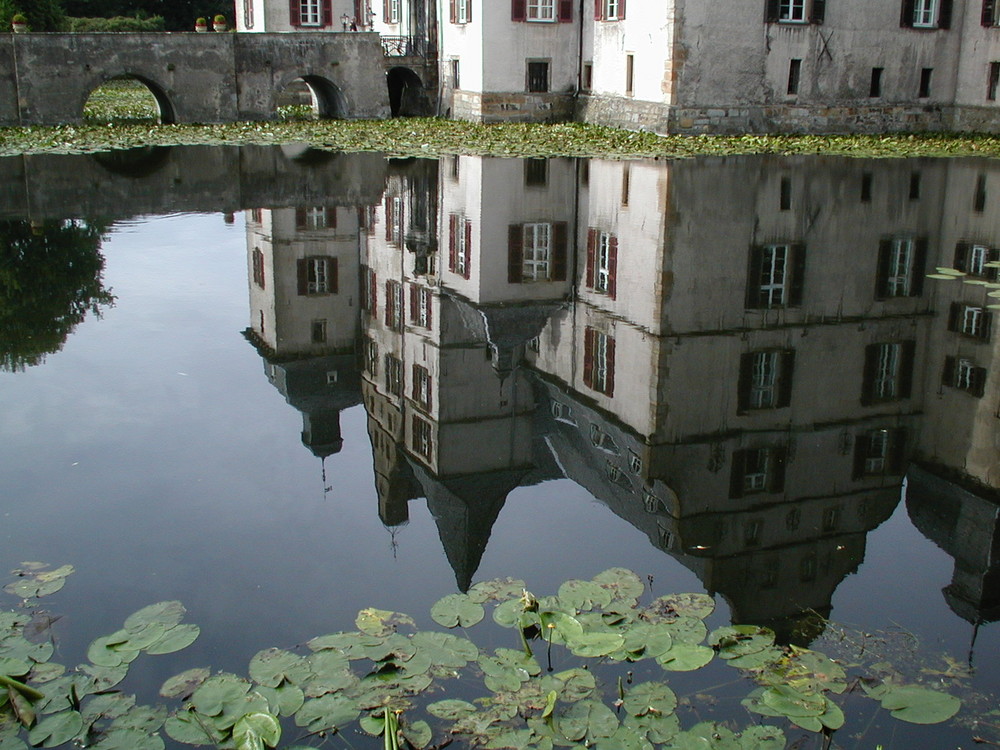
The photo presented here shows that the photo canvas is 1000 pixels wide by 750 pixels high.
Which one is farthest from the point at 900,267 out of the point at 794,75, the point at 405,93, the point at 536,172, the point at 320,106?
the point at 320,106

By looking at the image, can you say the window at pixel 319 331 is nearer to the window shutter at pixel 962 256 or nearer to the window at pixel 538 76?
the window shutter at pixel 962 256

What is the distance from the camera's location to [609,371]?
11.8 m

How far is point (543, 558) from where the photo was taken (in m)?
7.65

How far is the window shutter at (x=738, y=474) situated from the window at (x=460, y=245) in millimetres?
7821

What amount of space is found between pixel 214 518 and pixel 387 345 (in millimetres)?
4458

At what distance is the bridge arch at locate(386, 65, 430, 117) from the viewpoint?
43.5 meters

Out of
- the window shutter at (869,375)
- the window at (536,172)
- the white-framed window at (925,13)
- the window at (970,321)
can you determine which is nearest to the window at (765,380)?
the window shutter at (869,375)

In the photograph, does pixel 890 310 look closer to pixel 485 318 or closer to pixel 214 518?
pixel 485 318

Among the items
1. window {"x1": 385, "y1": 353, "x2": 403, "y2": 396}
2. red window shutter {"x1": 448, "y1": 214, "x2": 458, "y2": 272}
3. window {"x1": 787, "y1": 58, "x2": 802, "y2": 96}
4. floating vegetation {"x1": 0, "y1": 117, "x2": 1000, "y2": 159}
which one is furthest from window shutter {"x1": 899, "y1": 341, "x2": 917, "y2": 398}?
window {"x1": 787, "y1": 58, "x2": 802, "y2": 96}

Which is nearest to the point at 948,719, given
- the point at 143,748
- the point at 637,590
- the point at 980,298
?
the point at 637,590

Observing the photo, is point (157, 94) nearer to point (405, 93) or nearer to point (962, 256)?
point (405, 93)

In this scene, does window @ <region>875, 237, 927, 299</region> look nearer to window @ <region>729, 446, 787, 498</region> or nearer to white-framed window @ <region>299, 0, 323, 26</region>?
window @ <region>729, 446, 787, 498</region>

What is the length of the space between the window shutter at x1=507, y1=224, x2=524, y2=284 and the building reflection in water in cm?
9

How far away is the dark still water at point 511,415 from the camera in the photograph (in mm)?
7211
